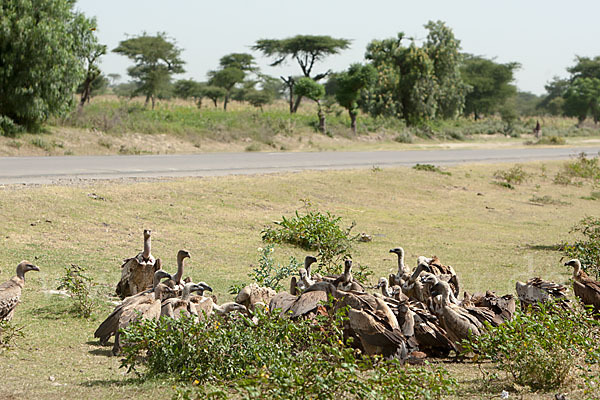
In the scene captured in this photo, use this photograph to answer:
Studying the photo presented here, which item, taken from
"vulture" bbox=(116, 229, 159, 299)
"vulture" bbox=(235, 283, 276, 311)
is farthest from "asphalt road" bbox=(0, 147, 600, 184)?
"vulture" bbox=(235, 283, 276, 311)

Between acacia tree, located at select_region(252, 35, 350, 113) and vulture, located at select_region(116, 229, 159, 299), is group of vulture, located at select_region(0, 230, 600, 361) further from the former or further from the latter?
acacia tree, located at select_region(252, 35, 350, 113)

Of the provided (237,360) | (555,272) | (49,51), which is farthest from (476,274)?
(49,51)

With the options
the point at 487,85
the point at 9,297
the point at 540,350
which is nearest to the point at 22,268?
the point at 9,297

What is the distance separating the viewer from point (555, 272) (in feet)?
41.0

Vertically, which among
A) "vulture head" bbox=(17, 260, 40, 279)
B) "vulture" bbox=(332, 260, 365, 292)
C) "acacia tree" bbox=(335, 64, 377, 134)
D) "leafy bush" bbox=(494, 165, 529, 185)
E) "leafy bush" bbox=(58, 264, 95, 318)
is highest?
"acacia tree" bbox=(335, 64, 377, 134)

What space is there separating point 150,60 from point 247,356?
50654 millimetres

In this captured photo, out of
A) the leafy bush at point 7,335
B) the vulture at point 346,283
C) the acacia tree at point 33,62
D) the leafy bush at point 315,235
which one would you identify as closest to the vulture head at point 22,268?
the leafy bush at point 7,335

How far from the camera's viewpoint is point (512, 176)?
2784 cm

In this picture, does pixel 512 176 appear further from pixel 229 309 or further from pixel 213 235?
pixel 229 309

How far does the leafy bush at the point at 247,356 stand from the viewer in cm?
518

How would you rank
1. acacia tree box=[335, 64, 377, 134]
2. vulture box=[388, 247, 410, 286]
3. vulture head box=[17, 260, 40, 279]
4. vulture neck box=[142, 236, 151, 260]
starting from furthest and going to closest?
1. acacia tree box=[335, 64, 377, 134]
2. vulture box=[388, 247, 410, 286]
3. vulture neck box=[142, 236, 151, 260]
4. vulture head box=[17, 260, 40, 279]

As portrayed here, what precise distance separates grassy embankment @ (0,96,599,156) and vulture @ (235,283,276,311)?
19706 millimetres

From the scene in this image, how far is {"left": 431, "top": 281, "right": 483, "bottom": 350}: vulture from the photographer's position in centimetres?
706

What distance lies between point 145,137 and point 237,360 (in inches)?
1060
